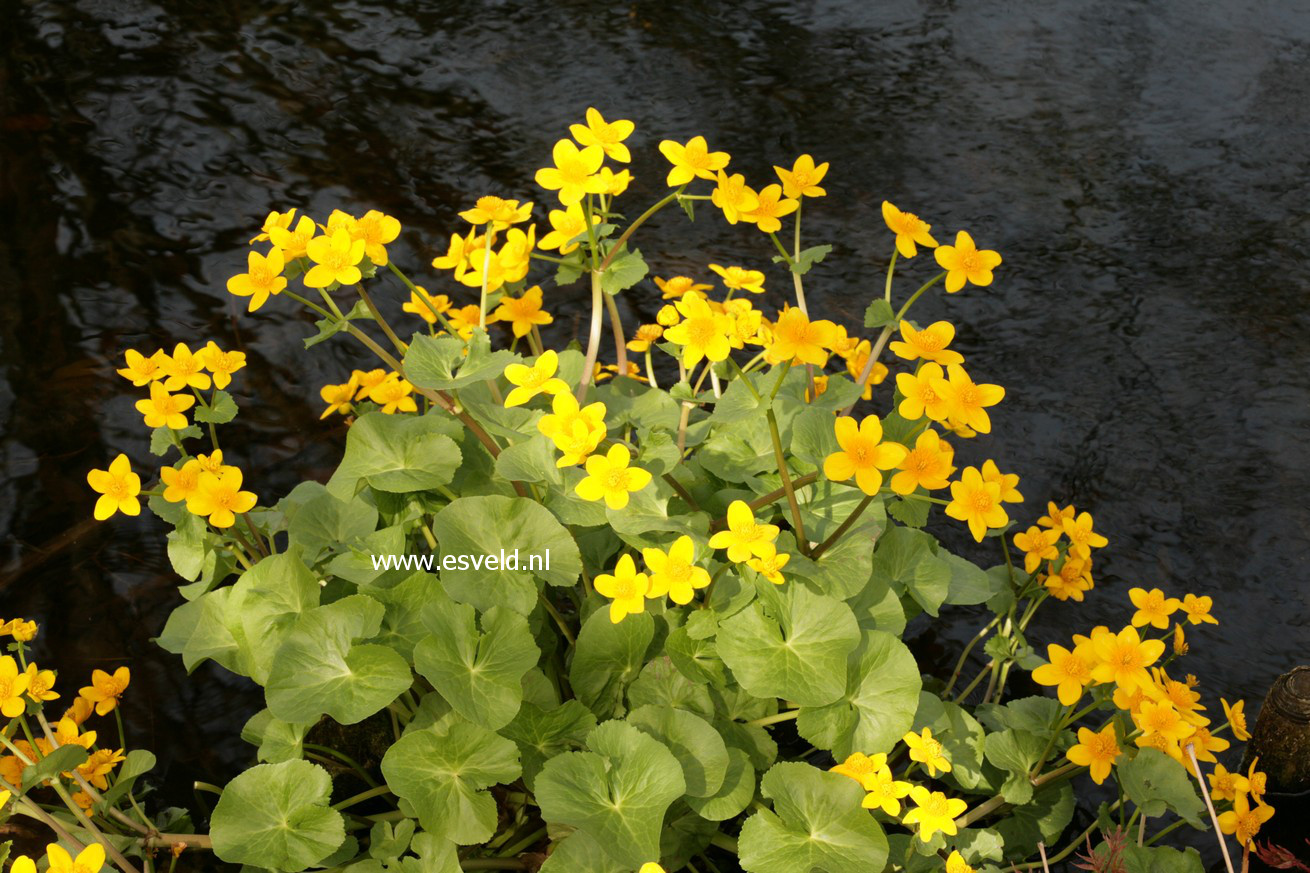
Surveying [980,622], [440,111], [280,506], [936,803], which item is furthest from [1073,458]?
[440,111]

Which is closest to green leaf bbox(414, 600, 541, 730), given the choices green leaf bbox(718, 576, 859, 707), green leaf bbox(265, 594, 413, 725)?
green leaf bbox(265, 594, 413, 725)

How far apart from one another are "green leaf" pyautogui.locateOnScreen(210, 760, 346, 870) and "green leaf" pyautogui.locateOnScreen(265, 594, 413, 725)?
0.09 m

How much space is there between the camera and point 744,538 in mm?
1499

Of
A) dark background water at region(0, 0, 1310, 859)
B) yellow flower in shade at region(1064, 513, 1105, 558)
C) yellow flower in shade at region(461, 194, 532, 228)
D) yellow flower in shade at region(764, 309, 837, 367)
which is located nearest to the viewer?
yellow flower in shade at region(764, 309, 837, 367)

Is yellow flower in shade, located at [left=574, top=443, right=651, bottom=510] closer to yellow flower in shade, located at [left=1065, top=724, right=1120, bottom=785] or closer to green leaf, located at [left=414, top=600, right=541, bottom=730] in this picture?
green leaf, located at [left=414, top=600, right=541, bottom=730]

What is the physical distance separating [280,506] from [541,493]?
1.86ft

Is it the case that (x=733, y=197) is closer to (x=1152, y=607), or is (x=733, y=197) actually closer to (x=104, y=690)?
(x=1152, y=607)

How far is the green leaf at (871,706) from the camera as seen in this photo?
167 centimetres

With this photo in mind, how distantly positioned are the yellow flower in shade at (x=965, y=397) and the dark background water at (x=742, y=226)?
1185mm

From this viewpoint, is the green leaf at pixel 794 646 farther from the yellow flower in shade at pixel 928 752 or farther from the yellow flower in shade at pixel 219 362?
the yellow flower in shade at pixel 219 362

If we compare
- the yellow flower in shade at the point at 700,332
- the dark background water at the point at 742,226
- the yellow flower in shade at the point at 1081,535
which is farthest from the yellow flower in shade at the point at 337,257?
the yellow flower in shade at the point at 1081,535

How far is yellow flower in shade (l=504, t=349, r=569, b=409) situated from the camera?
1.59 m

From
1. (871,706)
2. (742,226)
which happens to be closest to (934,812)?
(871,706)

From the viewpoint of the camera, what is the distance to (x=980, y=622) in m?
2.62
